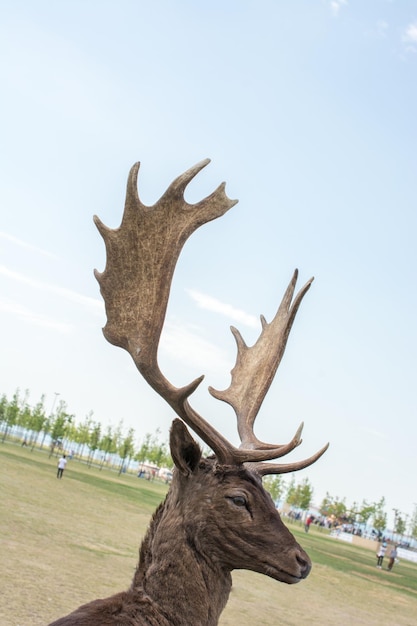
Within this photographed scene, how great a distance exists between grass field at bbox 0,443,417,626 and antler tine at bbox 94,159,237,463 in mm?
5033

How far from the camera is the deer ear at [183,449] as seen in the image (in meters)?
3.84

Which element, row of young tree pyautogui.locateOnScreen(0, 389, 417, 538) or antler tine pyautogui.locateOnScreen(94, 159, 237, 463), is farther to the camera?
→ row of young tree pyautogui.locateOnScreen(0, 389, 417, 538)

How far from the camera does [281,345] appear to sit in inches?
208

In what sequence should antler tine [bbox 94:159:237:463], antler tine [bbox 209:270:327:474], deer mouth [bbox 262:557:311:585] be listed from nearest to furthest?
deer mouth [bbox 262:557:311:585] < antler tine [bbox 94:159:237:463] < antler tine [bbox 209:270:327:474]

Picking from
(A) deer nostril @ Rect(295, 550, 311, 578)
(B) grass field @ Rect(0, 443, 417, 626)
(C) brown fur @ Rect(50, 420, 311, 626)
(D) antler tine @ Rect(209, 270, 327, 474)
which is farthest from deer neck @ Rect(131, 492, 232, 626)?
(B) grass field @ Rect(0, 443, 417, 626)

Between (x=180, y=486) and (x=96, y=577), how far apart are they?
849 cm

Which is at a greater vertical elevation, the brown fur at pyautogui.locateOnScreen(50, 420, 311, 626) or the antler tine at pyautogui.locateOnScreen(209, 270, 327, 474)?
the antler tine at pyautogui.locateOnScreen(209, 270, 327, 474)

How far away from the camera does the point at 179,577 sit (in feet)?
12.0

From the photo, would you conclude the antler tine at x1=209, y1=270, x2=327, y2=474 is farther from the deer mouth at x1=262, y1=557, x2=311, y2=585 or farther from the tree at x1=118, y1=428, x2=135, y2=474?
the tree at x1=118, y1=428, x2=135, y2=474

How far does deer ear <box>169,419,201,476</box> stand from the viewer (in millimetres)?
3840

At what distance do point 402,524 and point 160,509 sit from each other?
82799 mm

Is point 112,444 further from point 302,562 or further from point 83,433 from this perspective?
point 302,562

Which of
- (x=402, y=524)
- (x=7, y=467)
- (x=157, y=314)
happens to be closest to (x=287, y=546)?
(x=157, y=314)

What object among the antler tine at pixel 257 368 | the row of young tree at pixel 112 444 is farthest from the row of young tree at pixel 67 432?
the antler tine at pixel 257 368
